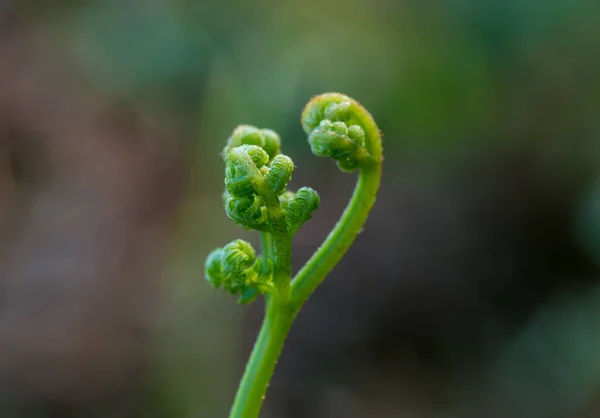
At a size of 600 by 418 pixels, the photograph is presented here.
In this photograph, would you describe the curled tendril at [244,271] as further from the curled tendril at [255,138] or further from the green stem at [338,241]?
the curled tendril at [255,138]

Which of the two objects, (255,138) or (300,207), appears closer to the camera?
(300,207)

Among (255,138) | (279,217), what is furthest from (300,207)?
(255,138)

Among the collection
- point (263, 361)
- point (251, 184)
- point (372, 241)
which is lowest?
point (372, 241)

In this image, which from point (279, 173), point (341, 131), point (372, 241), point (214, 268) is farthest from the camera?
point (372, 241)

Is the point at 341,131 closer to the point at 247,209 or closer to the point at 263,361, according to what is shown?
the point at 247,209

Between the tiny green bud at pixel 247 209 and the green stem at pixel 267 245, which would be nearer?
the tiny green bud at pixel 247 209

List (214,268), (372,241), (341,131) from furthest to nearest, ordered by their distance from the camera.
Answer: (372,241)
(214,268)
(341,131)

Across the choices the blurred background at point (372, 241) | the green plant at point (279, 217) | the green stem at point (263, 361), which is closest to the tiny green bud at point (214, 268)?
the green plant at point (279, 217)

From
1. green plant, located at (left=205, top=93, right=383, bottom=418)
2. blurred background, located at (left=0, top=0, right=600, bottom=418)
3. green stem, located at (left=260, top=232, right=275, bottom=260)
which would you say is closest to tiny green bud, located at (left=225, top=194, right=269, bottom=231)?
green plant, located at (left=205, top=93, right=383, bottom=418)
